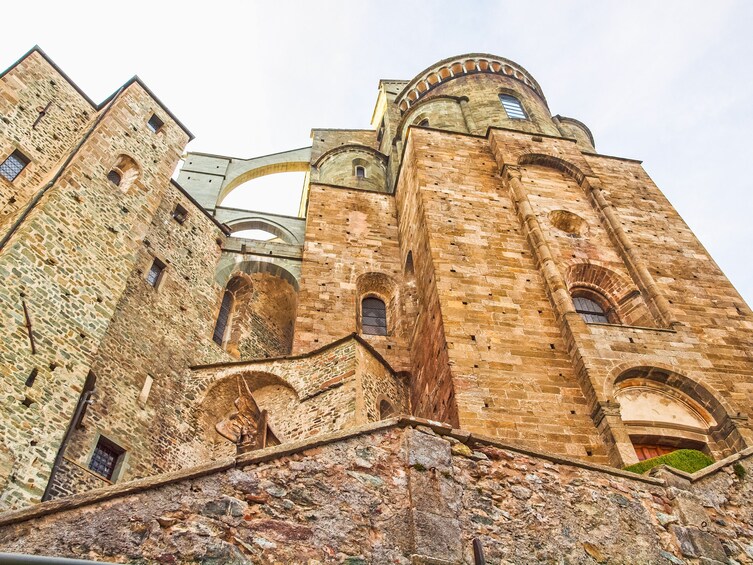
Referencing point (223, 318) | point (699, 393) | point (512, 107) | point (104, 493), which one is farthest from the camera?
point (512, 107)

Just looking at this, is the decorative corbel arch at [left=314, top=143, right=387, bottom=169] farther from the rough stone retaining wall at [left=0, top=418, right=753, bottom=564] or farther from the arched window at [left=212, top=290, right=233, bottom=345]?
the rough stone retaining wall at [left=0, top=418, right=753, bottom=564]

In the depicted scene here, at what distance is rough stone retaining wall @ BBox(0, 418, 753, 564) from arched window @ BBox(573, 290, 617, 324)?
6.94 meters

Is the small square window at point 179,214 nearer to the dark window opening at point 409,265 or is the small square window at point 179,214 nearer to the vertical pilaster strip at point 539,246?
the dark window opening at point 409,265

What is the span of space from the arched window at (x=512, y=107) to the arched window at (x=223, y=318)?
38.0 feet

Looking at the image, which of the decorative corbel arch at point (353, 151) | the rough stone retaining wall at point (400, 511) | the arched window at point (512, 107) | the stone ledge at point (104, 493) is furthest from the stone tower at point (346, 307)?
the decorative corbel arch at point (353, 151)

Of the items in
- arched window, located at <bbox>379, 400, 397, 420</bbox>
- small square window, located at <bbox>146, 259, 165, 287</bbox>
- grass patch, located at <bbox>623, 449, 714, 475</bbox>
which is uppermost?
small square window, located at <bbox>146, 259, 165, 287</bbox>

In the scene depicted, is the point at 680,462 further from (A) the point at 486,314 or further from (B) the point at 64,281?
(B) the point at 64,281

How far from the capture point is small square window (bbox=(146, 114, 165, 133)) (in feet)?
54.3

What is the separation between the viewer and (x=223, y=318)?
16.6 metres

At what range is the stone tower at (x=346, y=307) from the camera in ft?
33.5

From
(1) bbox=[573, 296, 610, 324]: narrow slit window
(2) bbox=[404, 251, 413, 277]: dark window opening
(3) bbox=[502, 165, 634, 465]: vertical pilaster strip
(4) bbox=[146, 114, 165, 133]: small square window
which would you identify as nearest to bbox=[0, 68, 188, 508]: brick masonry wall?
(4) bbox=[146, 114, 165, 133]: small square window

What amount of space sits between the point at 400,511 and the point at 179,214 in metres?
13.3

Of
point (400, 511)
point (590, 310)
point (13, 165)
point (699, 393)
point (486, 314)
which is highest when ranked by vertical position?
point (13, 165)

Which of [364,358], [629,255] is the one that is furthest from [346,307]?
[629,255]
